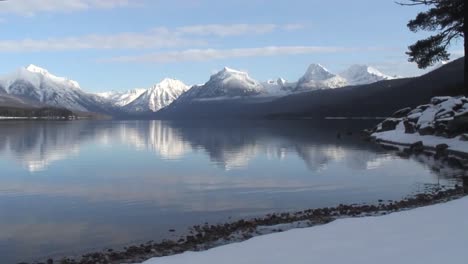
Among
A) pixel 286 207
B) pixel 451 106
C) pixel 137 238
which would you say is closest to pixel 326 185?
pixel 286 207

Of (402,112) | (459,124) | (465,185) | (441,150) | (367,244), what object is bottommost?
(465,185)

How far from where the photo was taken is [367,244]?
1289 cm

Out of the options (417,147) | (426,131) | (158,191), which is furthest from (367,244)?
(426,131)

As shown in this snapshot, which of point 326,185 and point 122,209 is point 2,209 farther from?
point 326,185

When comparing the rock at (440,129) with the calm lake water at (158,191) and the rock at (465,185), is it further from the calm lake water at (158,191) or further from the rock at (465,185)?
the rock at (465,185)

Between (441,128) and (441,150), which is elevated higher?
(441,128)

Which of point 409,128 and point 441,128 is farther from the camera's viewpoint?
point 409,128

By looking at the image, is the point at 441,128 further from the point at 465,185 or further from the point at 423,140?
the point at 465,185

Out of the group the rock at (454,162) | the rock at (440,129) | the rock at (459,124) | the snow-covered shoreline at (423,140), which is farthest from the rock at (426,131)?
the rock at (454,162)

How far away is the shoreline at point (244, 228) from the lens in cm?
1638

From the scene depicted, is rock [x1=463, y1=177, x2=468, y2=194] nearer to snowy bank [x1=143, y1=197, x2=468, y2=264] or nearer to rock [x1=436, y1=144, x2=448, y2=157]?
snowy bank [x1=143, y1=197, x2=468, y2=264]

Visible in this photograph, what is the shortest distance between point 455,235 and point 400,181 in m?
20.7

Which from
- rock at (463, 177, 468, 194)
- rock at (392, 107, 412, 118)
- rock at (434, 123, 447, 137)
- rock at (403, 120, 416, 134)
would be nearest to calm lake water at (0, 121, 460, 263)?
rock at (463, 177, 468, 194)

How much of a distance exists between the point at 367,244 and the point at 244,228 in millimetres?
7401
